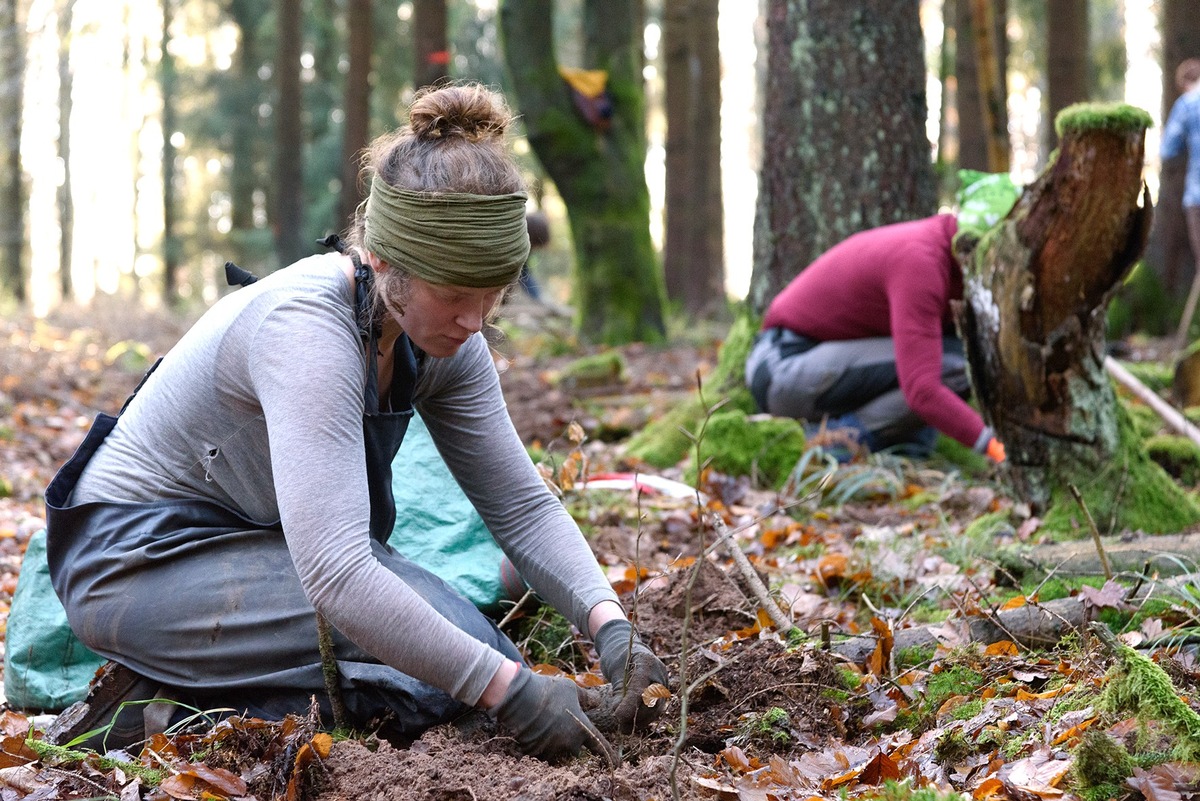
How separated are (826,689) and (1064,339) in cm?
169

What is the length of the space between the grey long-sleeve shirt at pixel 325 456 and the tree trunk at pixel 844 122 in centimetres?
338

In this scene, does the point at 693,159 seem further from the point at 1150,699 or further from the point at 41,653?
the point at 1150,699

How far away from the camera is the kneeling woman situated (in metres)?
2.27

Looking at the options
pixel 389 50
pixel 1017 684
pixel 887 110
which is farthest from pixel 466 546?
pixel 389 50

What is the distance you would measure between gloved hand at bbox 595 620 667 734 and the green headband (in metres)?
0.83

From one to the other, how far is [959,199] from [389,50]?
1419 cm

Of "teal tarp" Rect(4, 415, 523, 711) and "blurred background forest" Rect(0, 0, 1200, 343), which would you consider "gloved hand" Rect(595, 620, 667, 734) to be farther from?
"blurred background forest" Rect(0, 0, 1200, 343)

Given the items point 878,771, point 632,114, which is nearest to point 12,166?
point 632,114

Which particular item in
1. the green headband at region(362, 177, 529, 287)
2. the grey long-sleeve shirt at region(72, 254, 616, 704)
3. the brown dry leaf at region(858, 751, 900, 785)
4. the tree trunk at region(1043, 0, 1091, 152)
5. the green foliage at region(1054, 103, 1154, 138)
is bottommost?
the brown dry leaf at region(858, 751, 900, 785)

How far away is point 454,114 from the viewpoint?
2.43 meters

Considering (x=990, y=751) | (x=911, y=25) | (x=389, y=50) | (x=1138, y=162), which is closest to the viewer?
(x=990, y=751)

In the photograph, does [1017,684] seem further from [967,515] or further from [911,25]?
[911,25]

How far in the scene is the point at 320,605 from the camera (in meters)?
2.26

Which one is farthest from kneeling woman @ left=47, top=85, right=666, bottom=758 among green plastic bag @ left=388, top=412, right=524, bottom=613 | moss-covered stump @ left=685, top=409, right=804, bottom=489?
moss-covered stump @ left=685, top=409, right=804, bottom=489
